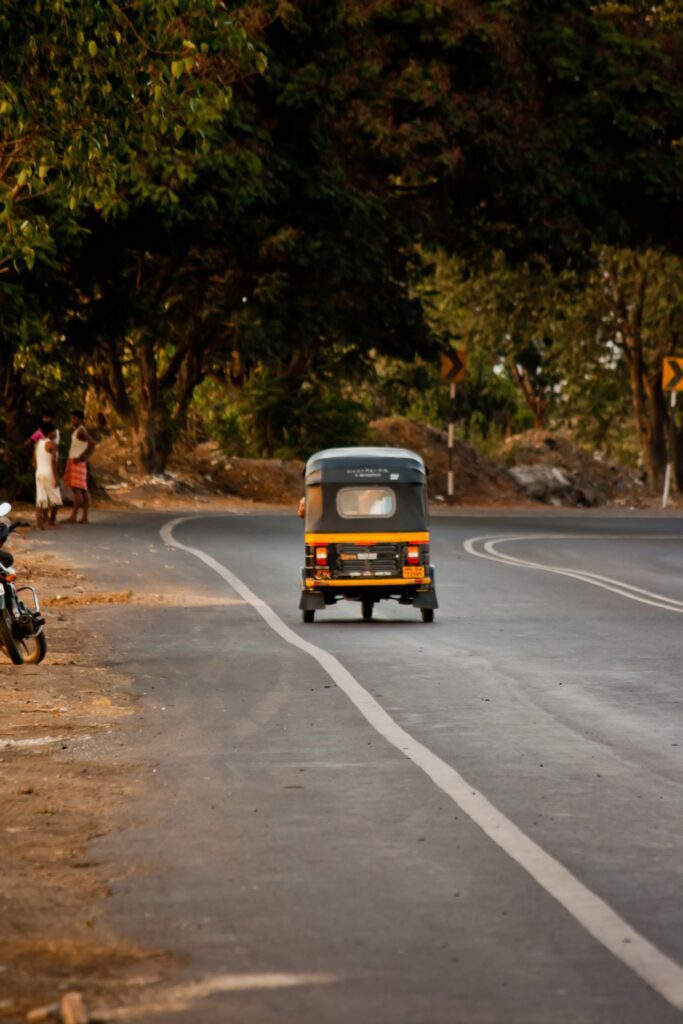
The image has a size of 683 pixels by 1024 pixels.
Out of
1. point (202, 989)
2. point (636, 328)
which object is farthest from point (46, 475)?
point (636, 328)

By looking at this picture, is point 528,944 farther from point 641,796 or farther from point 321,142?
point 321,142

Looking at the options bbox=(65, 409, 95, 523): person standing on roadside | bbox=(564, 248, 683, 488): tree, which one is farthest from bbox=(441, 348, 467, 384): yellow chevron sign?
bbox=(65, 409, 95, 523): person standing on roadside

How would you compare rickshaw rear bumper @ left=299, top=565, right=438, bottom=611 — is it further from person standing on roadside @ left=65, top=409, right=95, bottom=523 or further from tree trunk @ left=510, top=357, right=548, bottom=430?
tree trunk @ left=510, top=357, right=548, bottom=430

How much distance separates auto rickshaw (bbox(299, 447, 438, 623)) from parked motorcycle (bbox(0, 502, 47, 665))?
452 cm

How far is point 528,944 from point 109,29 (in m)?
12.7

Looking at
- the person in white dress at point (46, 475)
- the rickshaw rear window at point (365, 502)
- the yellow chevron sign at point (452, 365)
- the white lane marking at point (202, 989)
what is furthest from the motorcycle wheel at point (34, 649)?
the yellow chevron sign at point (452, 365)

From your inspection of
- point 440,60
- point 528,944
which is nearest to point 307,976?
point 528,944

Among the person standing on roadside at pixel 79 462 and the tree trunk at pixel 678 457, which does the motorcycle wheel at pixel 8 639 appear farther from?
the tree trunk at pixel 678 457

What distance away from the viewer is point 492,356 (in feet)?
208

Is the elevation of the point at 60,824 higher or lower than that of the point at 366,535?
lower

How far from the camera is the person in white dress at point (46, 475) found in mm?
32938

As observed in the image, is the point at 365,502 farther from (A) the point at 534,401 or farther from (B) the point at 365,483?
(A) the point at 534,401

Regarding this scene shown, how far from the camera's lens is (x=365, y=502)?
20.5 m

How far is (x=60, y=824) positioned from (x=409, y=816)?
1579 millimetres
